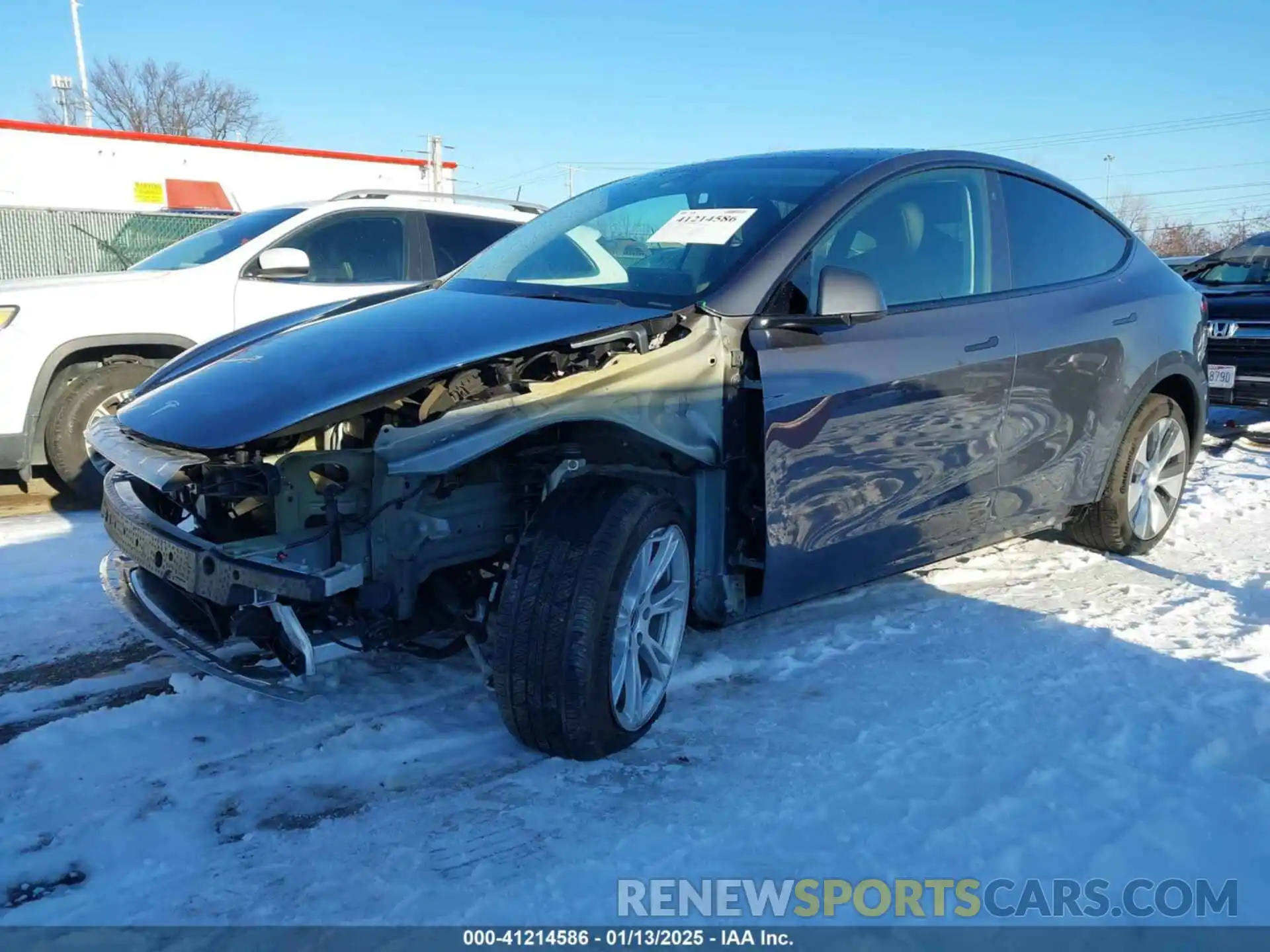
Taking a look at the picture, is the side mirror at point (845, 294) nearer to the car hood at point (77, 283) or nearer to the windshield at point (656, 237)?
the windshield at point (656, 237)

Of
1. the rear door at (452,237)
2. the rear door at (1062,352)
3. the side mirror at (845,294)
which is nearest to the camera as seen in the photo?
the side mirror at (845,294)

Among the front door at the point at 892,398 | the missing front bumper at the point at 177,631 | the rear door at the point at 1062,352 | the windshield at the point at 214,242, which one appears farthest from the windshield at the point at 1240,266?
the missing front bumper at the point at 177,631

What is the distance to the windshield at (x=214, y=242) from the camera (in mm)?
6254

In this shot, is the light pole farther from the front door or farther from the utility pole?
the front door

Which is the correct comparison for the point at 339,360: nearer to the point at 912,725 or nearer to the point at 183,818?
the point at 183,818

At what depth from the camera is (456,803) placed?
2650 mm

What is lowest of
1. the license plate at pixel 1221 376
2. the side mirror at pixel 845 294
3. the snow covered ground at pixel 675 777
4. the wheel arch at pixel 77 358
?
the snow covered ground at pixel 675 777

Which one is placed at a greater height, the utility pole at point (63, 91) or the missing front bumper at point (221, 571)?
the utility pole at point (63, 91)

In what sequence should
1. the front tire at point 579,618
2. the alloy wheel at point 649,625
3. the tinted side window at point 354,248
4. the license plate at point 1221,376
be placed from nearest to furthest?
the front tire at point 579,618, the alloy wheel at point 649,625, the tinted side window at point 354,248, the license plate at point 1221,376

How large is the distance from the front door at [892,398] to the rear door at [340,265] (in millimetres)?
Result: 3553

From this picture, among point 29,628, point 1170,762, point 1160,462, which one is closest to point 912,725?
point 1170,762

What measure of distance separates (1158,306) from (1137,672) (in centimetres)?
204

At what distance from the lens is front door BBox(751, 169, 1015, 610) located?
3.19 meters

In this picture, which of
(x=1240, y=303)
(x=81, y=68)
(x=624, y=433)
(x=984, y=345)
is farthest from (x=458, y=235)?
(x=81, y=68)
